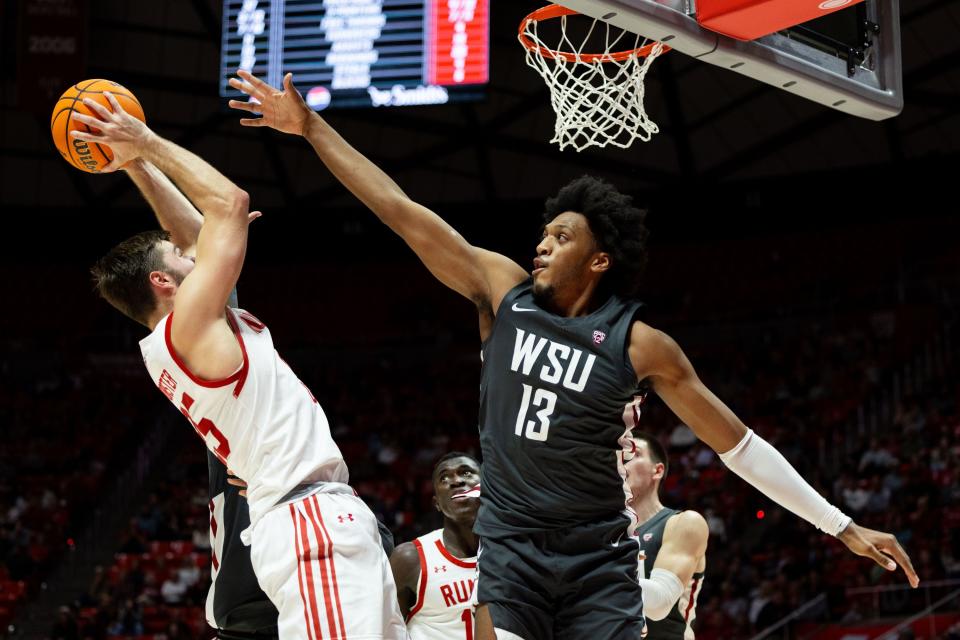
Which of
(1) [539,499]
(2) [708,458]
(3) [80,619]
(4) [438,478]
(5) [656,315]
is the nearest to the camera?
(1) [539,499]

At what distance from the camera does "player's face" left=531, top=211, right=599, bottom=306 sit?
4.06m

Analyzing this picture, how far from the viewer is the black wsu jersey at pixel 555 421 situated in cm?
386

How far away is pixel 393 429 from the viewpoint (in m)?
20.8

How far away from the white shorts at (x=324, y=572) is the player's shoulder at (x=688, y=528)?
6.44 ft

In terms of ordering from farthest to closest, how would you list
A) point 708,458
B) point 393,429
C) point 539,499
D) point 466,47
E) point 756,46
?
1. point 393,429
2. point 708,458
3. point 466,47
4. point 756,46
5. point 539,499

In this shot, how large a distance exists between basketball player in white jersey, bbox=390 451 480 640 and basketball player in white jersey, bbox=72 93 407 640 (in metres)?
1.80

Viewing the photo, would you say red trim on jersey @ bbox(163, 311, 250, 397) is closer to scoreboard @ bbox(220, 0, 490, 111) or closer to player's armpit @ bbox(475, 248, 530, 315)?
player's armpit @ bbox(475, 248, 530, 315)

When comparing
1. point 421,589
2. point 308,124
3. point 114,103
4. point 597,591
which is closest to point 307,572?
point 597,591

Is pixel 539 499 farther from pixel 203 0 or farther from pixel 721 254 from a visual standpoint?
pixel 721 254

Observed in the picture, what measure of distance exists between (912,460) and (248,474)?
13023 mm

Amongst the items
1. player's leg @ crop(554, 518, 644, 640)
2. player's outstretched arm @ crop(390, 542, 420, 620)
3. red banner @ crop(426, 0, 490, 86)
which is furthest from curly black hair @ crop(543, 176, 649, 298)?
red banner @ crop(426, 0, 490, 86)

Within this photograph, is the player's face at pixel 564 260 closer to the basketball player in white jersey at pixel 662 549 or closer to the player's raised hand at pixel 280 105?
the player's raised hand at pixel 280 105

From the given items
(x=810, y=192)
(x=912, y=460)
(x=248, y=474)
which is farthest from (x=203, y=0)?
(x=248, y=474)

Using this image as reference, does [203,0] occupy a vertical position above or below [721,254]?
above
